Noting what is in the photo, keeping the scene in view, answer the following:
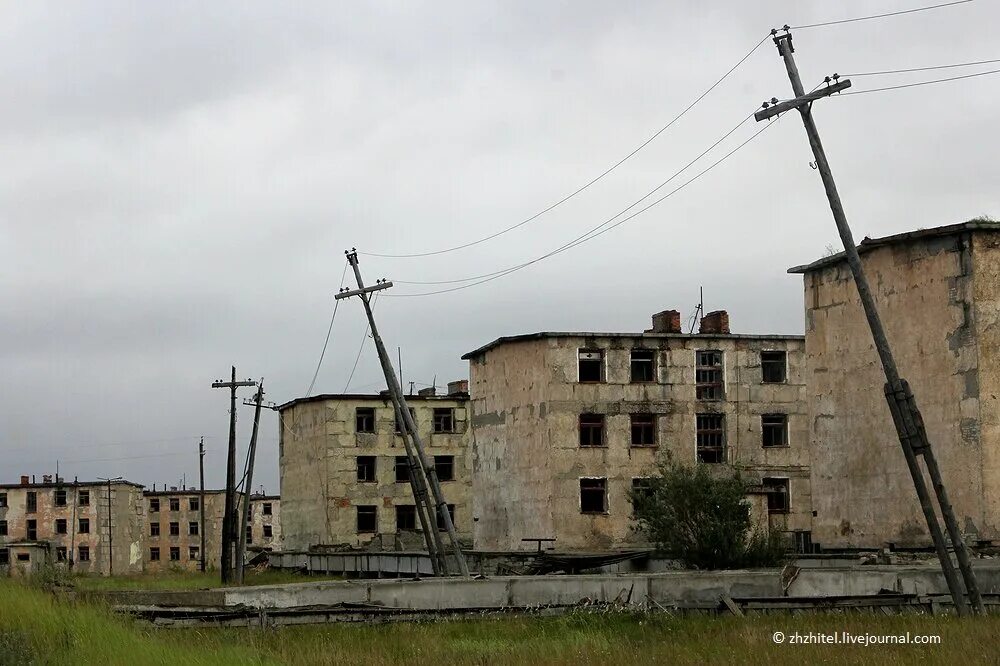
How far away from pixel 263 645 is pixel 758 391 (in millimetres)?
34853

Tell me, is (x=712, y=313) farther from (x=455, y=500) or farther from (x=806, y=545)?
(x=455, y=500)

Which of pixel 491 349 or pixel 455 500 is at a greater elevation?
pixel 491 349

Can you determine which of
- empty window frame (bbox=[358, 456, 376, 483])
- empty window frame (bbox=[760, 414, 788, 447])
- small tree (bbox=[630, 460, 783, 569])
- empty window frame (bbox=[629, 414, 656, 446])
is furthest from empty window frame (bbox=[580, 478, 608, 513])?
empty window frame (bbox=[358, 456, 376, 483])

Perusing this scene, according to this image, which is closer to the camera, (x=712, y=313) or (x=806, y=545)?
(x=806, y=545)

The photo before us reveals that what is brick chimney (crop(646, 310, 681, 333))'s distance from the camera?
159 ft

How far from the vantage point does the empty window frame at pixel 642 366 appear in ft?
156

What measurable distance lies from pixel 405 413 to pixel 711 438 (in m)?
17.5

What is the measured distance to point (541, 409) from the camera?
4688 cm

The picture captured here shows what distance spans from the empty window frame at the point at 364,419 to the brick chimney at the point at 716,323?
1890 cm

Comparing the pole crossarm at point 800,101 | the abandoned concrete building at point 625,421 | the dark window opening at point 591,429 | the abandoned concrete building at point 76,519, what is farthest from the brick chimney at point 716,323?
the abandoned concrete building at point 76,519

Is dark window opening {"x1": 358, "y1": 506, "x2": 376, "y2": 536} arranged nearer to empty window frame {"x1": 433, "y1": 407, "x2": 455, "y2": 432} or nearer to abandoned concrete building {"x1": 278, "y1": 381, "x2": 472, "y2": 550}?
abandoned concrete building {"x1": 278, "y1": 381, "x2": 472, "y2": 550}

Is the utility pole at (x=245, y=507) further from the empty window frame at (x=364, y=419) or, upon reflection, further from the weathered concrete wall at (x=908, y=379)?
the weathered concrete wall at (x=908, y=379)

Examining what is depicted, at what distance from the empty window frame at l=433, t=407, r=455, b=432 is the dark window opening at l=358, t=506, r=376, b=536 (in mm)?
5117

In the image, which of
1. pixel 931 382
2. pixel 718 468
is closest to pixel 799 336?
pixel 718 468
